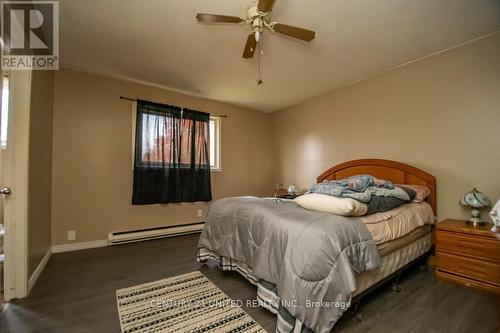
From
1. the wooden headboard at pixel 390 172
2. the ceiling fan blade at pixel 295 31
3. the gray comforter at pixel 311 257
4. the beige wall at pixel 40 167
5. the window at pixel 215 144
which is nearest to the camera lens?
the gray comforter at pixel 311 257

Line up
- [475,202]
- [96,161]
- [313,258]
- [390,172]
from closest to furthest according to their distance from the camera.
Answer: [313,258], [475,202], [390,172], [96,161]

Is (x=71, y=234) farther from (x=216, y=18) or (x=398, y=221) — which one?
(x=398, y=221)

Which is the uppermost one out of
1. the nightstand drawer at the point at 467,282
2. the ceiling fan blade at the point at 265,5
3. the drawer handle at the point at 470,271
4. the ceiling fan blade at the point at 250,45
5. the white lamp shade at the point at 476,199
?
the ceiling fan blade at the point at 265,5

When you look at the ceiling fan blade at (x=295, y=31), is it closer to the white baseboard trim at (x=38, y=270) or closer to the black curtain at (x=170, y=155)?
the black curtain at (x=170, y=155)

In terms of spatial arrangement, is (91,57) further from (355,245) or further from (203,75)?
(355,245)

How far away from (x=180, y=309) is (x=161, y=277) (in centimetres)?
62

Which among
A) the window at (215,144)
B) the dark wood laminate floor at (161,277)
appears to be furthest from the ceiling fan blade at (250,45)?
the dark wood laminate floor at (161,277)

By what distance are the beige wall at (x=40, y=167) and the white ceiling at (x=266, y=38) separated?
616 millimetres

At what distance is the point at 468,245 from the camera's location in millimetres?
1981

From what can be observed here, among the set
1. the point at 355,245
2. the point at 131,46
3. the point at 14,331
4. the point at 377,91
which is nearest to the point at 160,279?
the point at 14,331

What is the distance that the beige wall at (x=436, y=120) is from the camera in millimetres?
2201

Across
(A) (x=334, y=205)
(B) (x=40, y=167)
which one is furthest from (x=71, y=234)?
(A) (x=334, y=205)

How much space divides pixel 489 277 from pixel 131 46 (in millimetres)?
4189

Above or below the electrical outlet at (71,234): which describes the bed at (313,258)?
above
